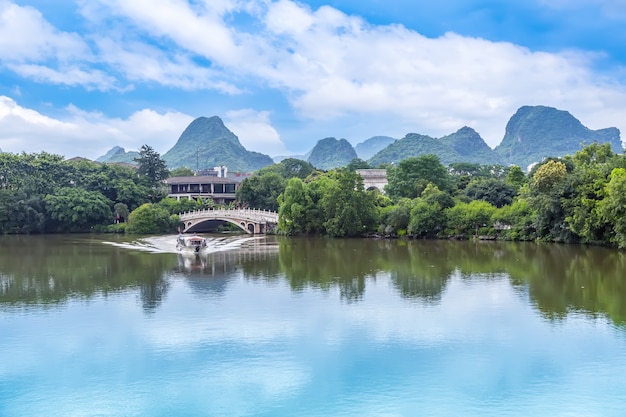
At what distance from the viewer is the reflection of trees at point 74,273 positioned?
15445 millimetres

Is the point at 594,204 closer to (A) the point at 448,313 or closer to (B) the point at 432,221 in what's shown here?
(B) the point at 432,221

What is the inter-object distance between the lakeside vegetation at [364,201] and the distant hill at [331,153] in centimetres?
9260

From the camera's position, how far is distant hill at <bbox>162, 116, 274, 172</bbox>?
12962 cm

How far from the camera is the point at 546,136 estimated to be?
13900 centimetres

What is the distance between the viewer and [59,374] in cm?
911

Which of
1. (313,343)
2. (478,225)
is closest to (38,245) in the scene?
(478,225)

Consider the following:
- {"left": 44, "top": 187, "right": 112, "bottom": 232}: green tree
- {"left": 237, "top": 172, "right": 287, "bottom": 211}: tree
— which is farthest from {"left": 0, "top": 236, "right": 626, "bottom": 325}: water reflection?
{"left": 237, "top": 172, "right": 287, "bottom": 211}: tree

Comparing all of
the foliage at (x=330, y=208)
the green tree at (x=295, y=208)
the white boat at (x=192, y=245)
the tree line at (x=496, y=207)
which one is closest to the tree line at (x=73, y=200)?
the green tree at (x=295, y=208)

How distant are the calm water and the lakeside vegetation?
588cm

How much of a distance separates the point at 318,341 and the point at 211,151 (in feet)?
412

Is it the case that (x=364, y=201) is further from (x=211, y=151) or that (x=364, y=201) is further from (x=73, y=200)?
(x=211, y=151)

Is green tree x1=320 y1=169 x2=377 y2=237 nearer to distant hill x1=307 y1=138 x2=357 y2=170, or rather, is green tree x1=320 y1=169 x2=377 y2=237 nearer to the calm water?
the calm water

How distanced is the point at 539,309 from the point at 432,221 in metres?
18.3

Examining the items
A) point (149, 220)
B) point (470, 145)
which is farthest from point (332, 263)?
point (470, 145)
